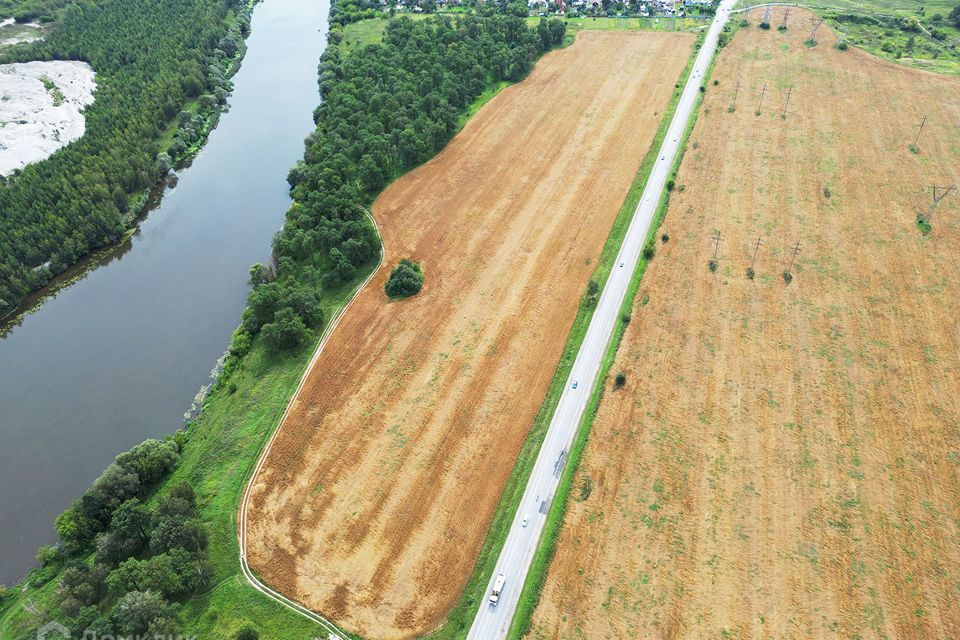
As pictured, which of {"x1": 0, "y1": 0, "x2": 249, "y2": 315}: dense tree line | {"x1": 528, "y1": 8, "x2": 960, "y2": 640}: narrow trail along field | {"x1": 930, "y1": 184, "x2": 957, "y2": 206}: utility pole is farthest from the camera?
{"x1": 0, "y1": 0, "x2": 249, "y2": 315}: dense tree line

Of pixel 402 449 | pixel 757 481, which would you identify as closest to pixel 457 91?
pixel 402 449

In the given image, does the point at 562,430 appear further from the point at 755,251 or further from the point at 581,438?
the point at 755,251

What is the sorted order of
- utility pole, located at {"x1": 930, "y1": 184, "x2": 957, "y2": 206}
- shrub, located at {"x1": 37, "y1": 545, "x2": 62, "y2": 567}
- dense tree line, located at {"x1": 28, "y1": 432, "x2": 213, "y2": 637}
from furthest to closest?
utility pole, located at {"x1": 930, "y1": 184, "x2": 957, "y2": 206} < shrub, located at {"x1": 37, "y1": 545, "x2": 62, "y2": 567} < dense tree line, located at {"x1": 28, "y1": 432, "x2": 213, "y2": 637}

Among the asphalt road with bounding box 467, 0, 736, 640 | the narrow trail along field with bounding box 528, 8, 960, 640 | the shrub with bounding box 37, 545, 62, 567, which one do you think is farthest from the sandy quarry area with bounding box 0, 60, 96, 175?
the narrow trail along field with bounding box 528, 8, 960, 640

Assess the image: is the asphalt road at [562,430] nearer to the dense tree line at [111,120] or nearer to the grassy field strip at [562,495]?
the grassy field strip at [562,495]

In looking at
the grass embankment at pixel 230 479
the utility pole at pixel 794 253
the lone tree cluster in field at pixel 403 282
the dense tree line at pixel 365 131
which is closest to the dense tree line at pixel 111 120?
the dense tree line at pixel 365 131

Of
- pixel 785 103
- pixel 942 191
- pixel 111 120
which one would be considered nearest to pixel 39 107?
pixel 111 120

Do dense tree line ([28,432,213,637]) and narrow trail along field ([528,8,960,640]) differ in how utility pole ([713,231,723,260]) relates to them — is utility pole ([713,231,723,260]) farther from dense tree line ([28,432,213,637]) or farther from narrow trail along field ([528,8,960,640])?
dense tree line ([28,432,213,637])
